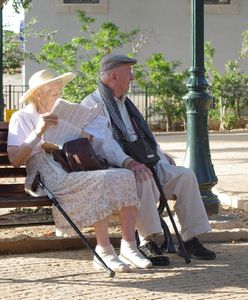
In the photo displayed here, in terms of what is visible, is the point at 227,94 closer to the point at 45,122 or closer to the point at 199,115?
the point at 199,115

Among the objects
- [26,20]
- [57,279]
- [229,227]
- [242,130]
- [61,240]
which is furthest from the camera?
[26,20]

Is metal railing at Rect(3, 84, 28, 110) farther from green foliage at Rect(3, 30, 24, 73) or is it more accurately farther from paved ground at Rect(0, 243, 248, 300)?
paved ground at Rect(0, 243, 248, 300)

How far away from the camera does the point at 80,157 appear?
5.89 metres

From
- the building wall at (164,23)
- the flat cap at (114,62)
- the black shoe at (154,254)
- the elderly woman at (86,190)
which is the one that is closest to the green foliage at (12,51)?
the building wall at (164,23)

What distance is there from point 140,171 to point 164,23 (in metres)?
19.5

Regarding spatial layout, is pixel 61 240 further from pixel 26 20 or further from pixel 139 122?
pixel 26 20

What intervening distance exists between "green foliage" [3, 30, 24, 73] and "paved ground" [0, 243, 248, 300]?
49.8 ft

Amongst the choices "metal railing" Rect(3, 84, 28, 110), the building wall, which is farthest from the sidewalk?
the building wall

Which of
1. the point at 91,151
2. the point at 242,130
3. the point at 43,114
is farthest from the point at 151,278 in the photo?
the point at 242,130

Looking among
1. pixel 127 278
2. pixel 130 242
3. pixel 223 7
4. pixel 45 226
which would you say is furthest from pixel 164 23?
pixel 127 278

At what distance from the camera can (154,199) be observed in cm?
599

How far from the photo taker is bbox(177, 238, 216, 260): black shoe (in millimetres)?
6246

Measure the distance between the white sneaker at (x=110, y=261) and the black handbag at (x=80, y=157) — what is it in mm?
578

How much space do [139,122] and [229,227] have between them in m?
1.41
